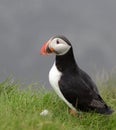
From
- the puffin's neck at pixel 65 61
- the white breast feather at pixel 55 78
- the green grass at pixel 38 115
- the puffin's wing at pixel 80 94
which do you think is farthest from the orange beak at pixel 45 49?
the green grass at pixel 38 115

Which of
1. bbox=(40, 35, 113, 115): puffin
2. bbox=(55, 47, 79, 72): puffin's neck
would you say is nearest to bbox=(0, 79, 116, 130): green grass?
bbox=(40, 35, 113, 115): puffin

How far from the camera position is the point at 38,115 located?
6812 mm

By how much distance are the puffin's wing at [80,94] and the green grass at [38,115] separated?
0.22 metres

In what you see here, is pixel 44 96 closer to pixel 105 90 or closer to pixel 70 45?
pixel 70 45

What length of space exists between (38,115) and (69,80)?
2.40 feet

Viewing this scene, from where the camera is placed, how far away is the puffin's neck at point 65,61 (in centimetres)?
722

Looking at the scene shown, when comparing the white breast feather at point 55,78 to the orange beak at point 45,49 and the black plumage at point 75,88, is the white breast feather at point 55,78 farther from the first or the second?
the orange beak at point 45,49

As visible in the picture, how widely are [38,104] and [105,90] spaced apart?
216 cm

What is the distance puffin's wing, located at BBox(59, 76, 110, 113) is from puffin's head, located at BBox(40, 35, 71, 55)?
397mm

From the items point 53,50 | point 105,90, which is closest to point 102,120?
point 53,50

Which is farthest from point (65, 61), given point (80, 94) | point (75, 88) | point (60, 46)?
point (80, 94)

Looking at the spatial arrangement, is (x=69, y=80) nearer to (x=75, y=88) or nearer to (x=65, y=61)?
(x=75, y=88)

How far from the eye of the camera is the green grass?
20.4ft

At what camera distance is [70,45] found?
23.7 ft
